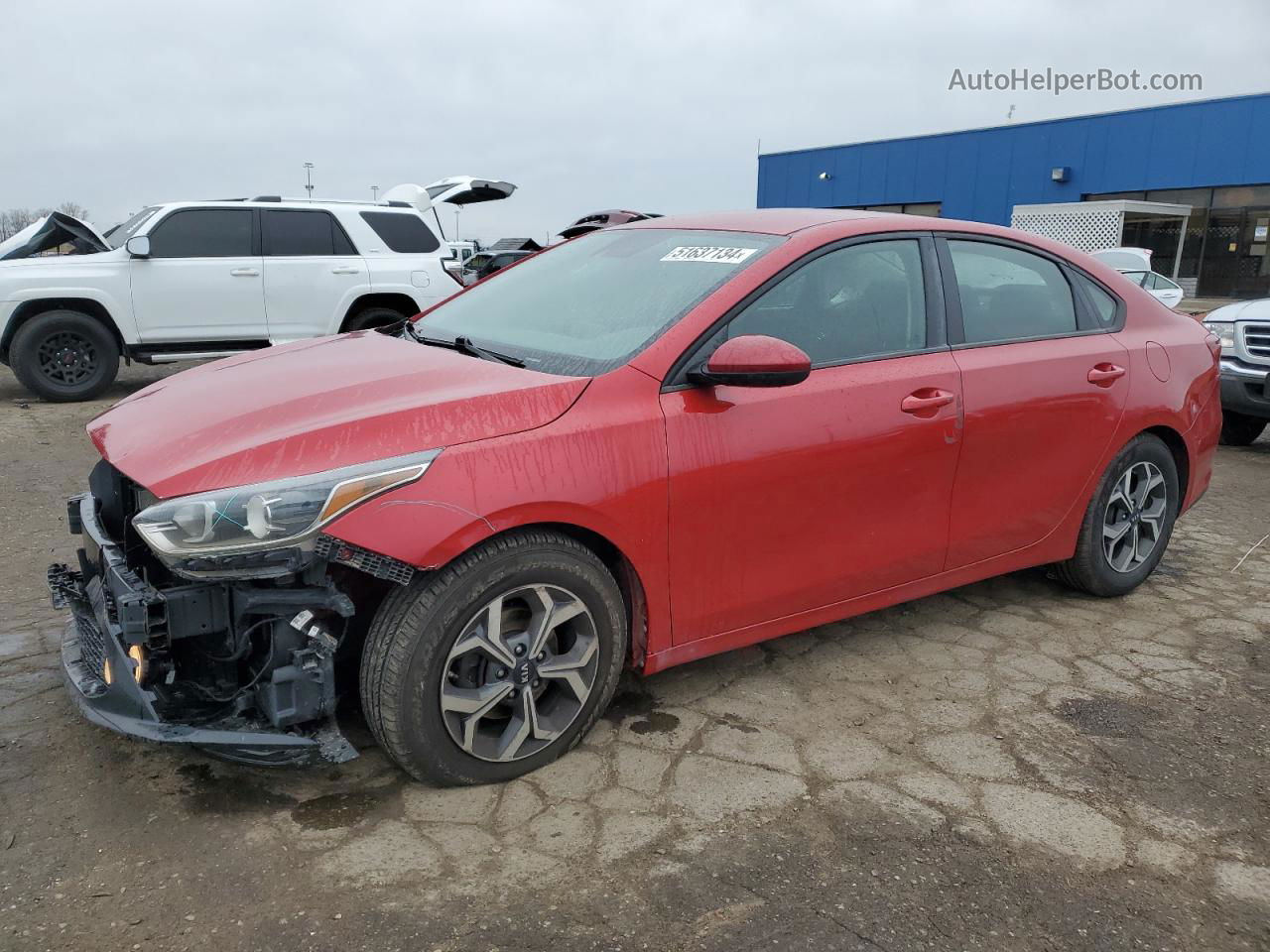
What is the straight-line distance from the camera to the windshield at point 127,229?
9.41 m

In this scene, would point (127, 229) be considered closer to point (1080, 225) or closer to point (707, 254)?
point (707, 254)

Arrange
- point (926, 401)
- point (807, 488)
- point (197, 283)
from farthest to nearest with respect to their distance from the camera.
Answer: point (197, 283) → point (926, 401) → point (807, 488)

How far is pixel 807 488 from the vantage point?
10.2 ft

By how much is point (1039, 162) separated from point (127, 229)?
27.4 m

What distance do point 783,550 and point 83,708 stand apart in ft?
6.63

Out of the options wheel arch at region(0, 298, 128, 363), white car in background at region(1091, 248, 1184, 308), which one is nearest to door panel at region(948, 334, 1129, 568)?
wheel arch at region(0, 298, 128, 363)

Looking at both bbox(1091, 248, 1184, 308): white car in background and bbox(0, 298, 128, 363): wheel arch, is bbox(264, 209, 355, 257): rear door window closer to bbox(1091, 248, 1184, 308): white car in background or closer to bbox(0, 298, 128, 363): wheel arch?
bbox(0, 298, 128, 363): wheel arch

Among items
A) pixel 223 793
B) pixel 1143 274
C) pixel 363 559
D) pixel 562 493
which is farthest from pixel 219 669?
pixel 1143 274

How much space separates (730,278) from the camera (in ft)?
10.2

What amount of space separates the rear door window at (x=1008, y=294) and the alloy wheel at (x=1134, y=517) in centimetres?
76

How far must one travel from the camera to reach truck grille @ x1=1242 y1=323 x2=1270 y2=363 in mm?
7586

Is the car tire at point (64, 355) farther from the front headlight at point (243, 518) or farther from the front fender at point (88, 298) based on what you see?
the front headlight at point (243, 518)

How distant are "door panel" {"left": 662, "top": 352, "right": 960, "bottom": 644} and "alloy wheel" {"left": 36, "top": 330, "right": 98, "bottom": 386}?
325 inches

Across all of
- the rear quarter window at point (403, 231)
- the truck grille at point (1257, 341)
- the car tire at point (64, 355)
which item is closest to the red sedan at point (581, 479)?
the truck grille at point (1257, 341)
